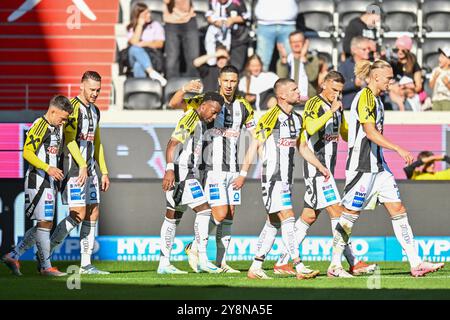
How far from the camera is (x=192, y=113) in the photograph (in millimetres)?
14328

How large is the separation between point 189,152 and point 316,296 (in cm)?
328

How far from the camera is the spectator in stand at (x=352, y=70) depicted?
1983 centimetres

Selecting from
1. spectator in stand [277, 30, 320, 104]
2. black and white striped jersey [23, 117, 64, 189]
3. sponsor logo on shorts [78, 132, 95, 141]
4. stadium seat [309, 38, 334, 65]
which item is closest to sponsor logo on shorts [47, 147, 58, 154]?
black and white striped jersey [23, 117, 64, 189]

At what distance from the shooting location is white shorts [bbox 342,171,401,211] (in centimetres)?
1365

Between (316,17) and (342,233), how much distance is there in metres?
9.22

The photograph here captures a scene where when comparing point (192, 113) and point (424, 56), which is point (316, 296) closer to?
point (192, 113)

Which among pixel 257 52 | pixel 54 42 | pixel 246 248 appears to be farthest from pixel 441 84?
pixel 54 42

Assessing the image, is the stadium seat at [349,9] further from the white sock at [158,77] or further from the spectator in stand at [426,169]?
the spectator in stand at [426,169]

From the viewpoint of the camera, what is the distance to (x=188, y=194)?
14336mm

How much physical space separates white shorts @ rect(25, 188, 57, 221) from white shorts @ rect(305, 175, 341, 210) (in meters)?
2.86

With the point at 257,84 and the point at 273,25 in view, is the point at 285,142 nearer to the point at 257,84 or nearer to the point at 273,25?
the point at 257,84

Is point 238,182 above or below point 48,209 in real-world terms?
above

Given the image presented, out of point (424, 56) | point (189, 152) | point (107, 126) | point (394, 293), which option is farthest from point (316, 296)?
point (424, 56)

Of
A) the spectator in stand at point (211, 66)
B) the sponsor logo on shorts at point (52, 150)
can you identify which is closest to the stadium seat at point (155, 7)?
the spectator in stand at point (211, 66)
